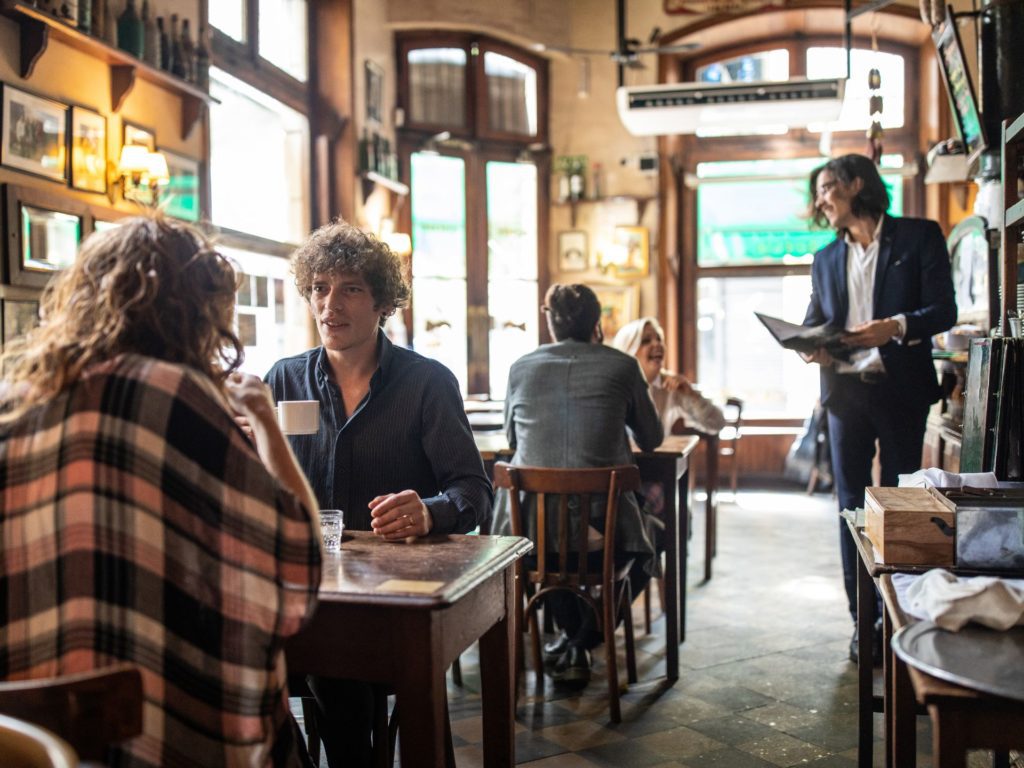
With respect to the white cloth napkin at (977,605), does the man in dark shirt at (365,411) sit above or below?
above

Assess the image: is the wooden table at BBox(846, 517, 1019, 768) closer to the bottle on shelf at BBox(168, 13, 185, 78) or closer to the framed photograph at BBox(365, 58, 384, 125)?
the bottle on shelf at BBox(168, 13, 185, 78)

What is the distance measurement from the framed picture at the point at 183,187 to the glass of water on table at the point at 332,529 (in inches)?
140

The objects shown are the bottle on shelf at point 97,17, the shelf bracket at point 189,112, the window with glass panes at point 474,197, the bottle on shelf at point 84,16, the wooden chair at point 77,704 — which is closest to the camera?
the wooden chair at point 77,704

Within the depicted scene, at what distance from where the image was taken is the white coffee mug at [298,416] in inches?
83.0

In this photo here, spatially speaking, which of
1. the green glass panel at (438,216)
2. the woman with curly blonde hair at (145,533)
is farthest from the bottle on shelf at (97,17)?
the green glass panel at (438,216)

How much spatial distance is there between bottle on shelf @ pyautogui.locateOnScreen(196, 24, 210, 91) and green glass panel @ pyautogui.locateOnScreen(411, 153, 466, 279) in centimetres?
332

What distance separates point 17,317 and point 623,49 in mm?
4632

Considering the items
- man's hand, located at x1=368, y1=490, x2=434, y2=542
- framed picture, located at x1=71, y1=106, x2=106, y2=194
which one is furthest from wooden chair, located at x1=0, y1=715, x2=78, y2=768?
framed picture, located at x1=71, y1=106, x2=106, y2=194

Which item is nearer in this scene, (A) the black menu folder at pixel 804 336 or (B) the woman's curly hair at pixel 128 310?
(B) the woman's curly hair at pixel 128 310

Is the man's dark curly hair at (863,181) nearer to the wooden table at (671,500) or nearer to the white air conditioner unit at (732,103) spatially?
the wooden table at (671,500)

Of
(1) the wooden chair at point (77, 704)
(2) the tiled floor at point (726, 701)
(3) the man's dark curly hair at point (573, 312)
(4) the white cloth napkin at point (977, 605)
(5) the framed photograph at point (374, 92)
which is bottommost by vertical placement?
(2) the tiled floor at point (726, 701)

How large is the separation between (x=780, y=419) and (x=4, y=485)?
27.4 ft

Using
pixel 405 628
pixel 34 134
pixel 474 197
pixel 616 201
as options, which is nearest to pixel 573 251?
pixel 616 201

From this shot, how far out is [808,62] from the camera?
9.25m
